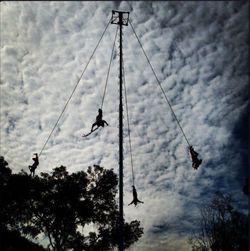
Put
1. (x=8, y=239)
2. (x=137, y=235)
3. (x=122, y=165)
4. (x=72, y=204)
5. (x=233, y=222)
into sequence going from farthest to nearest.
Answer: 1. (x=233, y=222)
2. (x=137, y=235)
3. (x=8, y=239)
4. (x=72, y=204)
5. (x=122, y=165)

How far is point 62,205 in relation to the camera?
1115 inches

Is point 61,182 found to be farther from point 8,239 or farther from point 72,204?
point 8,239

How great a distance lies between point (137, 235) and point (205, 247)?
1068 cm

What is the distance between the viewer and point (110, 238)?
30656 millimetres

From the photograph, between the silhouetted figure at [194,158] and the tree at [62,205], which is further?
the tree at [62,205]

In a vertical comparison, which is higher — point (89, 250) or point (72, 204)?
point (72, 204)

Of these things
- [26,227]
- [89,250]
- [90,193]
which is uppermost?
[90,193]

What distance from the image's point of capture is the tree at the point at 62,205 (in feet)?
92.1

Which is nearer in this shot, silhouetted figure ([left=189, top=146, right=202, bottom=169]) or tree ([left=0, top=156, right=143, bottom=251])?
silhouetted figure ([left=189, top=146, right=202, bottom=169])

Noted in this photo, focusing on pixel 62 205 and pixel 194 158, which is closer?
pixel 194 158

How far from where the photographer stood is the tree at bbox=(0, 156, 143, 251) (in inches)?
1105

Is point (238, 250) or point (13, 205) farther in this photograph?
point (238, 250)

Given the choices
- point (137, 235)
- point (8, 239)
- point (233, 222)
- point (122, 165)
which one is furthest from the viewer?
point (233, 222)

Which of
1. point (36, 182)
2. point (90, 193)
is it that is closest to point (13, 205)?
point (36, 182)
